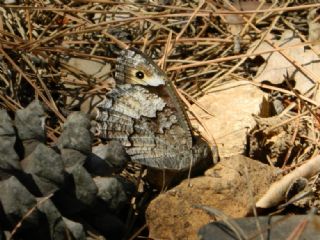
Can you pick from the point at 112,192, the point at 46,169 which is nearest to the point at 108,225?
the point at 112,192

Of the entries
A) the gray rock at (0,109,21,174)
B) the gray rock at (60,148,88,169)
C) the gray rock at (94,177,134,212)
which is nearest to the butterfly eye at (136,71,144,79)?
the gray rock at (94,177,134,212)

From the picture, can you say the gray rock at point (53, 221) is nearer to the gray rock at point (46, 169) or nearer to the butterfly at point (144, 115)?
the gray rock at point (46, 169)

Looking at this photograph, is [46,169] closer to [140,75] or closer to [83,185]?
[83,185]

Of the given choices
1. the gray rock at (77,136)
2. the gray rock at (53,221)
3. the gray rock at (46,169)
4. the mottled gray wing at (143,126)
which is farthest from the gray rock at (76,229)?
the mottled gray wing at (143,126)

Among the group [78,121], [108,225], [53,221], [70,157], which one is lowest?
[108,225]

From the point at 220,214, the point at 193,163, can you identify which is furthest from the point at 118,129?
the point at 220,214

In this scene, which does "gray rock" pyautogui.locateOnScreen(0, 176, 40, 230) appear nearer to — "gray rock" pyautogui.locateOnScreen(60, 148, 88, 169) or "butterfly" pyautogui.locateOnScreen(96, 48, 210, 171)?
"gray rock" pyautogui.locateOnScreen(60, 148, 88, 169)

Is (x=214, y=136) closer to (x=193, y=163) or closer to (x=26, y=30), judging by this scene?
(x=193, y=163)
